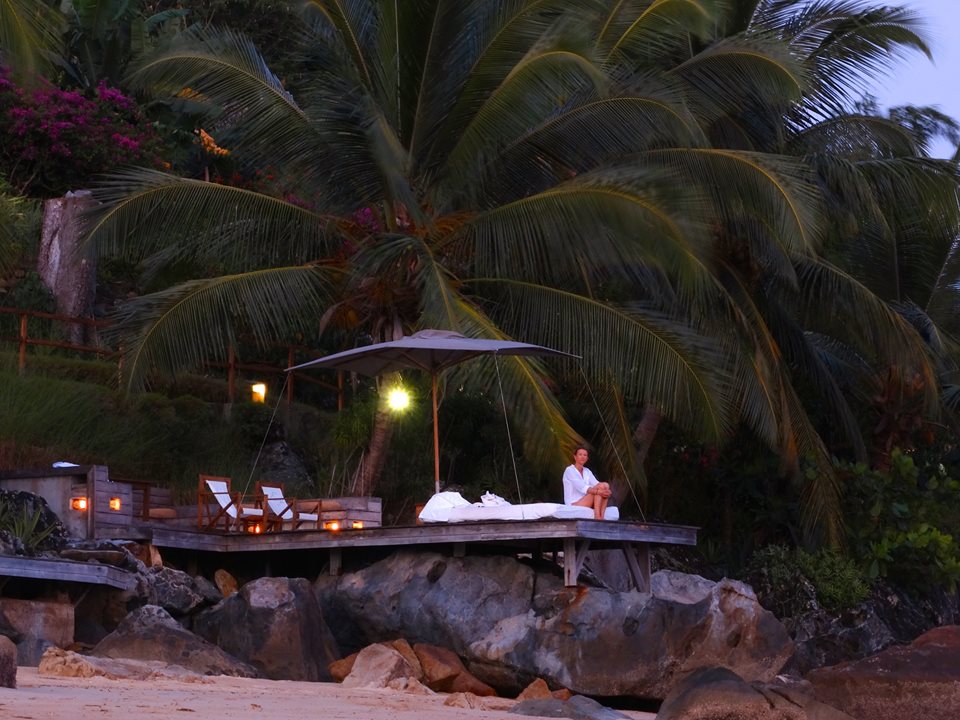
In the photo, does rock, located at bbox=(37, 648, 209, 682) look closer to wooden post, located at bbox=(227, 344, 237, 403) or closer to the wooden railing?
the wooden railing

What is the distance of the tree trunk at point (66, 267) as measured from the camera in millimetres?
21625

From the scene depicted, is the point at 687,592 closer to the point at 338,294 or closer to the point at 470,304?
the point at 470,304

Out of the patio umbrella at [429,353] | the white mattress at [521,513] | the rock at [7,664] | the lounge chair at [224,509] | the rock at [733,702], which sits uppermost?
the patio umbrella at [429,353]

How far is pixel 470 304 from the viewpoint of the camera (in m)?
17.8

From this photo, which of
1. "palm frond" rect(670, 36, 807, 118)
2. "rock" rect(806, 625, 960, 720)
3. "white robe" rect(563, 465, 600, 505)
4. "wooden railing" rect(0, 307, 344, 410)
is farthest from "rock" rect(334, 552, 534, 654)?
"palm frond" rect(670, 36, 807, 118)

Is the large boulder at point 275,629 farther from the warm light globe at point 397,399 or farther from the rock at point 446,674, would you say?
the warm light globe at point 397,399

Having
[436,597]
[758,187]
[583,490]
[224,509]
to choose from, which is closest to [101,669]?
[436,597]

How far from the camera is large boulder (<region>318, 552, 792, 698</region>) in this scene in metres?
14.3

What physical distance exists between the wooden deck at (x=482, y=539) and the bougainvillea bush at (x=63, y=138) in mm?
9230

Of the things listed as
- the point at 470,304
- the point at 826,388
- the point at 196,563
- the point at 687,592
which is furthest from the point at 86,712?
the point at 826,388

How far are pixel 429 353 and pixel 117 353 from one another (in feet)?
18.8

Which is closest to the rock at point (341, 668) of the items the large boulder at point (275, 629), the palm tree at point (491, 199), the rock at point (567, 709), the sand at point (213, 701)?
the large boulder at point (275, 629)

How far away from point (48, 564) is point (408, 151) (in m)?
6.63

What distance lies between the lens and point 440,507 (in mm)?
15391
